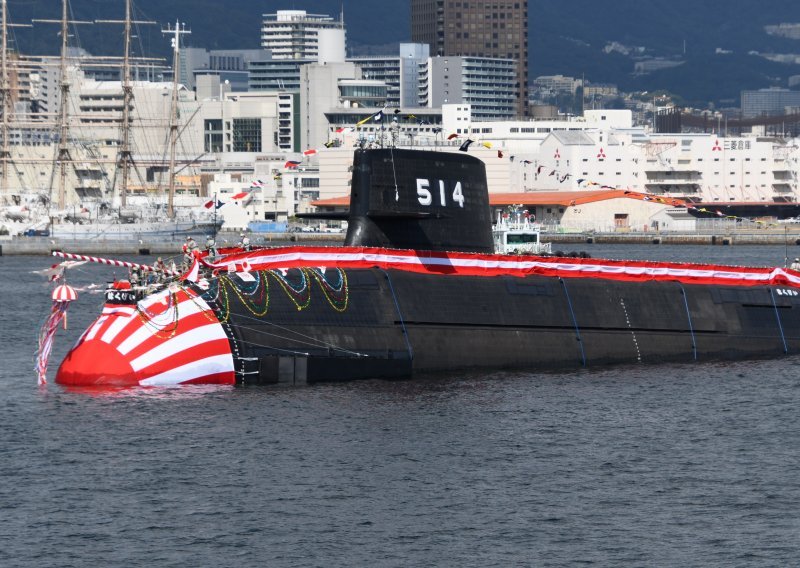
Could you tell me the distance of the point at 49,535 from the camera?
29.4m

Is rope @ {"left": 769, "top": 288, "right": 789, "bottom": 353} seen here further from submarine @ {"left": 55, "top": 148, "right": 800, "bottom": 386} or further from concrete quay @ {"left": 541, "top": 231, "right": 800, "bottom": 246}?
concrete quay @ {"left": 541, "top": 231, "right": 800, "bottom": 246}

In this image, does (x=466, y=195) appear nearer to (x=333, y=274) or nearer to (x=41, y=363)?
(x=333, y=274)

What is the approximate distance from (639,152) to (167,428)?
15750 cm

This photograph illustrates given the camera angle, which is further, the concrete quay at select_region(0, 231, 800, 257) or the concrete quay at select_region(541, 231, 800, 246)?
the concrete quay at select_region(541, 231, 800, 246)

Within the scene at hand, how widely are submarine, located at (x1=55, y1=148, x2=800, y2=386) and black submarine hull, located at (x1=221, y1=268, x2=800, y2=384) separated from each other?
46mm

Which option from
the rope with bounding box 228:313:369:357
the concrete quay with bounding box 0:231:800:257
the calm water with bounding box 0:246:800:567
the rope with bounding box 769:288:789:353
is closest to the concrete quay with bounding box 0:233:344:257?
the concrete quay with bounding box 0:231:800:257

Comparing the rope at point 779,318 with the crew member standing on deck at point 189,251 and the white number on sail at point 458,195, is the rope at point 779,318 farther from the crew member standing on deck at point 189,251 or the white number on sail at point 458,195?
the crew member standing on deck at point 189,251

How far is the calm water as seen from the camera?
28838mm

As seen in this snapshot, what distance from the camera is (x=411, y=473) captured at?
111 ft

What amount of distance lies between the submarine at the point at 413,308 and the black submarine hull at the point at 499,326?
46 mm

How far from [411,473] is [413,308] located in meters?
12.8

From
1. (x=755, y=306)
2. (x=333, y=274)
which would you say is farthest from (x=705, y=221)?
(x=333, y=274)

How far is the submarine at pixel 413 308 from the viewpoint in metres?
43.3

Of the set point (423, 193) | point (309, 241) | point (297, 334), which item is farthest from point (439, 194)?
point (309, 241)
